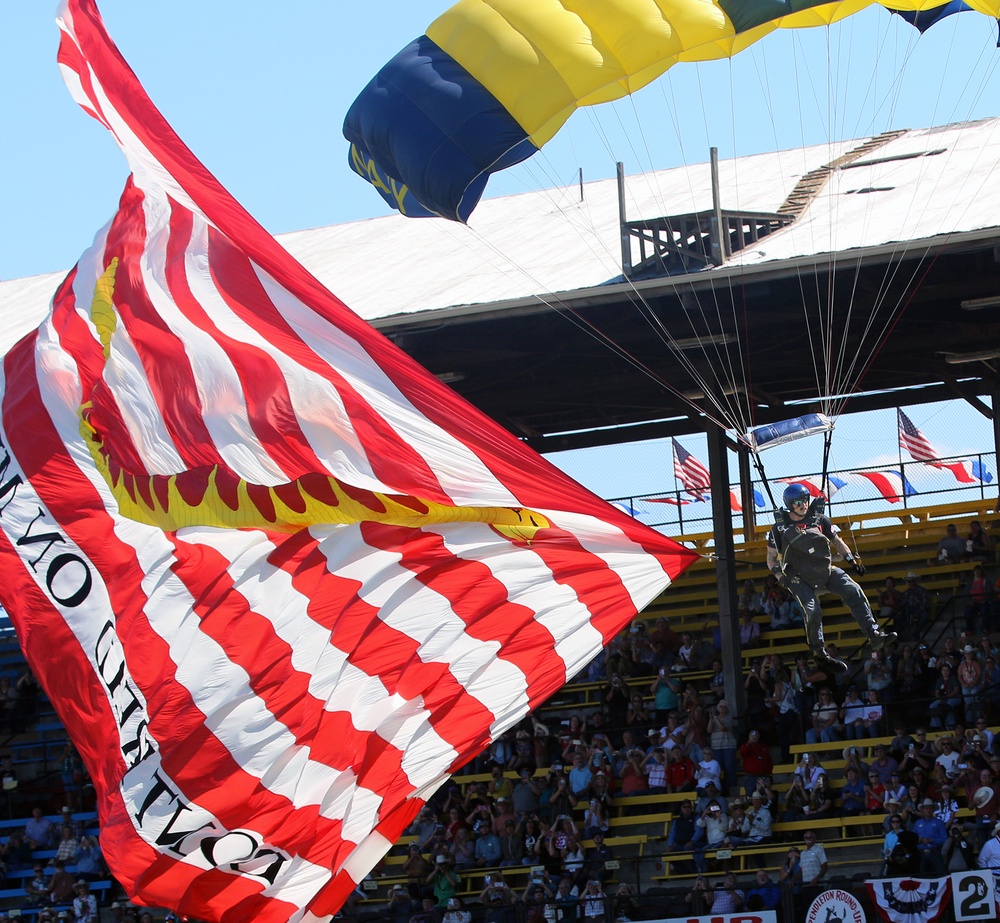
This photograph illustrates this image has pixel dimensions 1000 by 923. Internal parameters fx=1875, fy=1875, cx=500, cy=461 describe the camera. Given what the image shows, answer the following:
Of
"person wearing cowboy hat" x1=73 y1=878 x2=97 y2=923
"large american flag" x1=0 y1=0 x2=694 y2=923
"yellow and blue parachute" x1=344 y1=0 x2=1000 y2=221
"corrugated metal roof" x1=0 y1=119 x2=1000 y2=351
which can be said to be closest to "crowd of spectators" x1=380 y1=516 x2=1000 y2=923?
"person wearing cowboy hat" x1=73 y1=878 x2=97 y2=923

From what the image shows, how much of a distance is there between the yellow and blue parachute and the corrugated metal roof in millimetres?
4601

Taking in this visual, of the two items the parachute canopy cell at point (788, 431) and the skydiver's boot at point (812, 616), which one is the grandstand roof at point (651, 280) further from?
the skydiver's boot at point (812, 616)

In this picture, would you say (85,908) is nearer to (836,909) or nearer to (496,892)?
(496,892)

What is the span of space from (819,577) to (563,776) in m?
8.12

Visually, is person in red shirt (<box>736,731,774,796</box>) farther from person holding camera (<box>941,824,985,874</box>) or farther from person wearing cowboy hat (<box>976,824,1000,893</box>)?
person wearing cowboy hat (<box>976,824,1000,893</box>)

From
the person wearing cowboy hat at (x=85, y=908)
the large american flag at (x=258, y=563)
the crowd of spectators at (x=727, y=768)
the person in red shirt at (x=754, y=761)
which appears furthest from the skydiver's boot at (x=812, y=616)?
the person wearing cowboy hat at (x=85, y=908)

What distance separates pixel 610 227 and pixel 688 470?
8961mm

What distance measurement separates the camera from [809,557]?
12578 millimetres

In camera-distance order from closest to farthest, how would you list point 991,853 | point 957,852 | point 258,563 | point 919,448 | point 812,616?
1. point 258,563
2. point 812,616
3. point 991,853
4. point 957,852
5. point 919,448

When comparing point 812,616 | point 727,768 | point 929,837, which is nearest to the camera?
point 812,616

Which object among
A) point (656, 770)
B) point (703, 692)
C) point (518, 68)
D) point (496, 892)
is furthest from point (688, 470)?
point (518, 68)

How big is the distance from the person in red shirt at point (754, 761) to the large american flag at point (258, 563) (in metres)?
8.32

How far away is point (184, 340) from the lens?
1127 centimetres

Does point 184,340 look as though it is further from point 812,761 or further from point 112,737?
point 812,761
